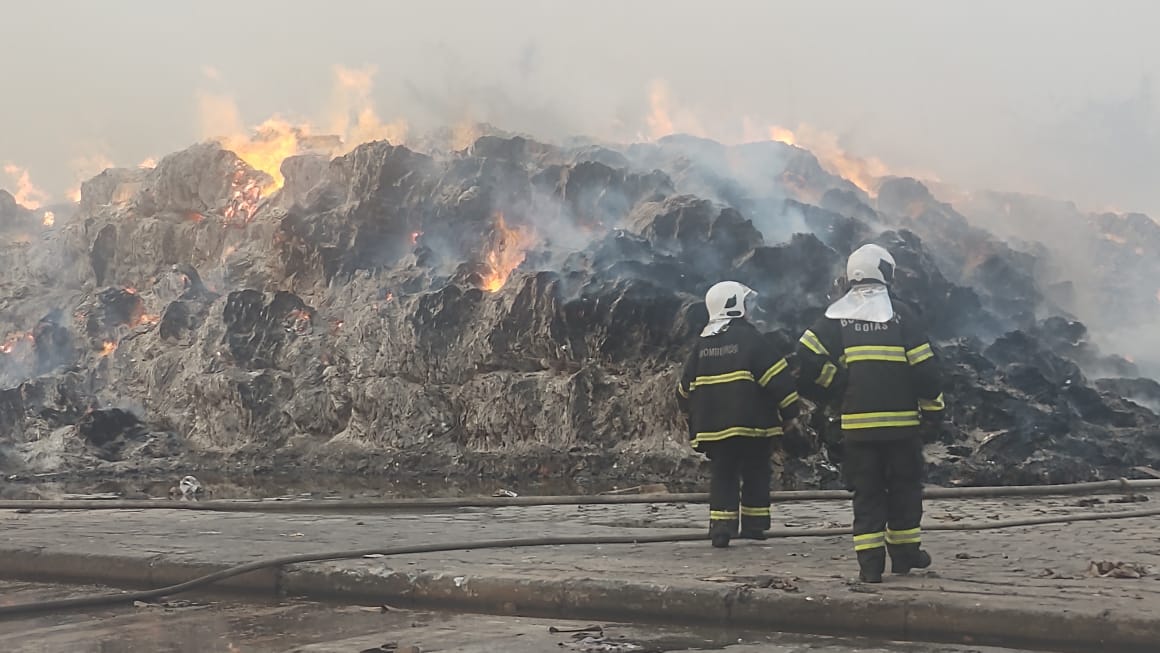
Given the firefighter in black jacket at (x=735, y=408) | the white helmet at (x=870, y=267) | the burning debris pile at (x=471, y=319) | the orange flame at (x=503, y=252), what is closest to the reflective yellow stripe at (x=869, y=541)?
the white helmet at (x=870, y=267)

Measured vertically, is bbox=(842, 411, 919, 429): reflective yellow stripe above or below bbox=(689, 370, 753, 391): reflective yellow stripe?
below

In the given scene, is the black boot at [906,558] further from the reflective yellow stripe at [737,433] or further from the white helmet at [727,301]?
the white helmet at [727,301]

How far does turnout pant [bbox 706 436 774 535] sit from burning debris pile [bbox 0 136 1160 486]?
15.2 m

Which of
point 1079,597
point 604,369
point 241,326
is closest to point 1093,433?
point 604,369

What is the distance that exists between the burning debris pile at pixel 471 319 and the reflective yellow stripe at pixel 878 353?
16805 mm

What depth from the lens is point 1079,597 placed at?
4.44m

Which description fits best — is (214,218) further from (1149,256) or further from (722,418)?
(1149,256)

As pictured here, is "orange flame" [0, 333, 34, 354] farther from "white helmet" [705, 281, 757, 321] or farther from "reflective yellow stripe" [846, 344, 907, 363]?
"reflective yellow stripe" [846, 344, 907, 363]

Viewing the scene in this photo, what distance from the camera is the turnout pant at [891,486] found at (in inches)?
209

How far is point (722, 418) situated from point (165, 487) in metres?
18.4

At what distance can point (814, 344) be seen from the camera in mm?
5648

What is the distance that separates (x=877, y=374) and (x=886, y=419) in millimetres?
255

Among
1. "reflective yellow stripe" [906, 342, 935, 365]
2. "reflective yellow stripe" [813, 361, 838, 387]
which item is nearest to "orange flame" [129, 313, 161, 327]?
"reflective yellow stripe" [813, 361, 838, 387]

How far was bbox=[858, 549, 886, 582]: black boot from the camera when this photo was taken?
5070mm
